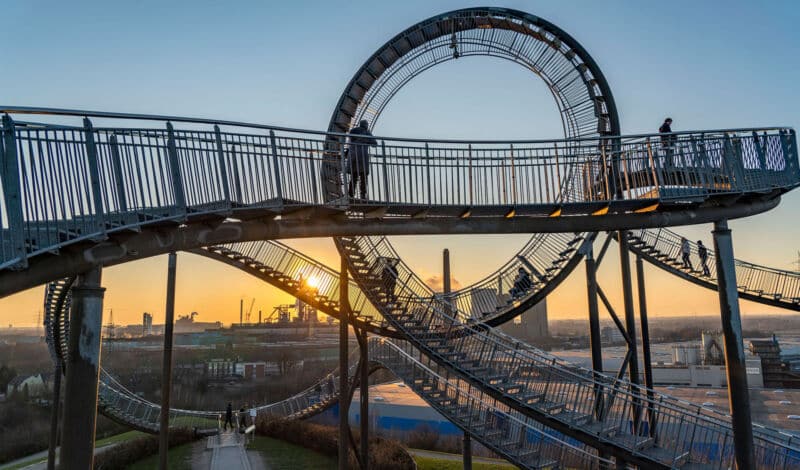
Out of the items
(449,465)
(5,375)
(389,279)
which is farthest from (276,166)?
(5,375)

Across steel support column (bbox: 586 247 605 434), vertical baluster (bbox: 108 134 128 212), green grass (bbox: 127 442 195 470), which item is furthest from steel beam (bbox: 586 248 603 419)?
green grass (bbox: 127 442 195 470)

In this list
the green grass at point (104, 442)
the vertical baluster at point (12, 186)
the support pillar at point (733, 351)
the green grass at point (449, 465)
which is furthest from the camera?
the green grass at point (104, 442)

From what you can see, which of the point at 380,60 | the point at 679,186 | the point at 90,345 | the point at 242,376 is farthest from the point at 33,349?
the point at 679,186

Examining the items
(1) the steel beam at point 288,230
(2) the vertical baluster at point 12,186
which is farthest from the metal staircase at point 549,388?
A: (2) the vertical baluster at point 12,186

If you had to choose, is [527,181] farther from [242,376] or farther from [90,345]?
[242,376]

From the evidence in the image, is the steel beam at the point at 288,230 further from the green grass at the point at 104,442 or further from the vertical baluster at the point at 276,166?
the green grass at the point at 104,442
